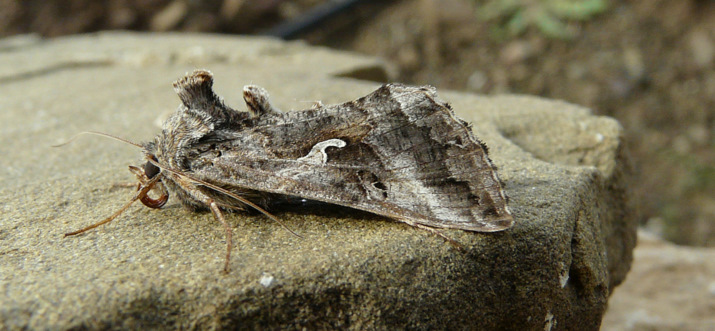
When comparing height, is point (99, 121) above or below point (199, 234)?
above

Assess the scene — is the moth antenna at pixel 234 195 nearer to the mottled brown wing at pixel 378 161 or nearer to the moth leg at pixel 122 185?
the mottled brown wing at pixel 378 161

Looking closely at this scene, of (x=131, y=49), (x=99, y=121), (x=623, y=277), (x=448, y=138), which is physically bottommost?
(x=623, y=277)

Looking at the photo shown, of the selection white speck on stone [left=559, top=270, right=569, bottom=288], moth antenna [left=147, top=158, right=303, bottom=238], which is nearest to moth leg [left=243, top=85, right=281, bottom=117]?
moth antenna [left=147, top=158, right=303, bottom=238]

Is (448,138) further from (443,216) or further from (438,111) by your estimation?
(443,216)

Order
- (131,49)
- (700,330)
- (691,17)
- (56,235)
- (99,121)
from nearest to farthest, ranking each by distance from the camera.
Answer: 1. (56,235)
2. (700,330)
3. (99,121)
4. (131,49)
5. (691,17)

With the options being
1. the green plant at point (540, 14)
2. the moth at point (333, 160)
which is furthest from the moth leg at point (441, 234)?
the green plant at point (540, 14)

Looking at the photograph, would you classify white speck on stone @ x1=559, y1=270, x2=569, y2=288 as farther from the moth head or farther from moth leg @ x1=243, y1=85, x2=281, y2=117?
the moth head

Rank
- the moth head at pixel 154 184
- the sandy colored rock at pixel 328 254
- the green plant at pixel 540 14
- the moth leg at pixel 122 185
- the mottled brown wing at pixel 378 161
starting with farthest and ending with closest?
1. the green plant at pixel 540 14
2. the moth leg at pixel 122 185
3. the moth head at pixel 154 184
4. the mottled brown wing at pixel 378 161
5. the sandy colored rock at pixel 328 254

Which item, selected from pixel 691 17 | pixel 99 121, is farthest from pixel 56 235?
pixel 691 17
